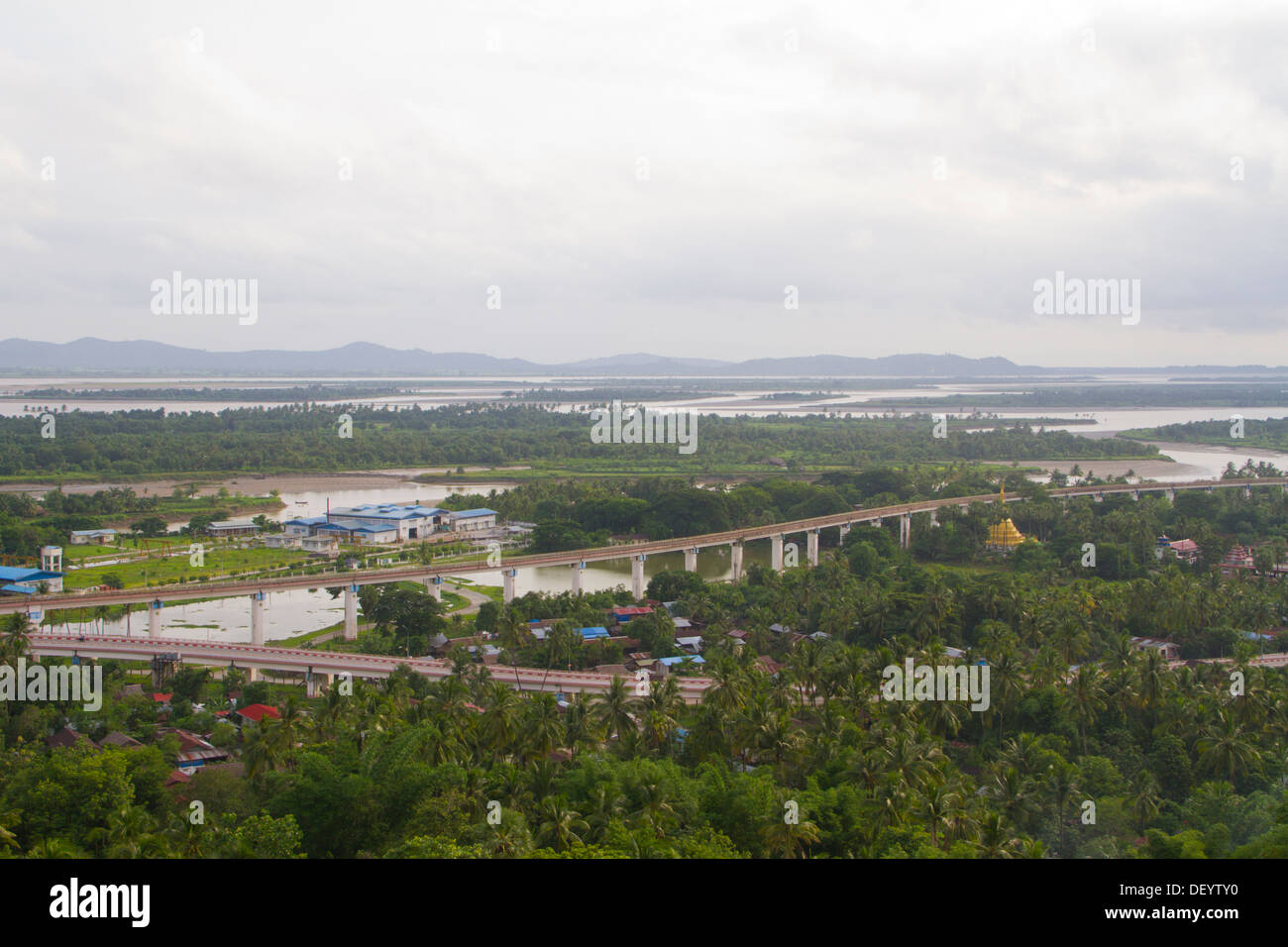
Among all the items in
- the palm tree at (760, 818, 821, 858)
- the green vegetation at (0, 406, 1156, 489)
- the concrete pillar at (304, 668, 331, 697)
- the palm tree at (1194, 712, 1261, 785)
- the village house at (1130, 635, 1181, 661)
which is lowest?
the concrete pillar at (304, 668, 331, 697)

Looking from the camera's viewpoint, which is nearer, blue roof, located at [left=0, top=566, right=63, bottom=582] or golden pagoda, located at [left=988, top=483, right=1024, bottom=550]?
blue roof, located at [left=0, top=566, right=63, bottom=582]

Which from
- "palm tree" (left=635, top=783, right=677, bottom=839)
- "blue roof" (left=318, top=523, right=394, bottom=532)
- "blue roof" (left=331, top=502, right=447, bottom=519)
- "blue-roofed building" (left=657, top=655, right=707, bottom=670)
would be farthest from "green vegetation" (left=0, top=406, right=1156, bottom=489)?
"palm tree" (left=635, top=783, right=677, bottom=839)

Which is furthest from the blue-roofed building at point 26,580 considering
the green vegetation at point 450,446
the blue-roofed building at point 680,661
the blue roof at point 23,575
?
the green vegetation at point 450,446

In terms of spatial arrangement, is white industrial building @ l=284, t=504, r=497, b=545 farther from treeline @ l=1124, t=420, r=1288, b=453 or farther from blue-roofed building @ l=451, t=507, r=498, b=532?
treeline @ l=1124, t=420, r=1288, b=453

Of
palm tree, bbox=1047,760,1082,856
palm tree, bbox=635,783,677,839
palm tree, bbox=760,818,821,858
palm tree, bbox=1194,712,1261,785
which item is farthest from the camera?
palm tree, bbox=1194,712,1261,785

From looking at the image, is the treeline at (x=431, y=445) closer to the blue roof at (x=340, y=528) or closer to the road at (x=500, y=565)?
the road at (x=500, y=565)

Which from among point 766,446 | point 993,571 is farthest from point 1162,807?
point 766,446
